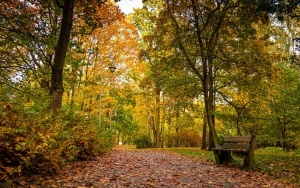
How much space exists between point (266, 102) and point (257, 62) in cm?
316

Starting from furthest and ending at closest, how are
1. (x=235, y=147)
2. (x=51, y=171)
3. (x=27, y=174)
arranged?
(x=235, y=147)
(x=51, y=171)
(x=27, y=174)

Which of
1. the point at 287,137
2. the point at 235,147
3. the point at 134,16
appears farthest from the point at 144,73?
the point at 235,147

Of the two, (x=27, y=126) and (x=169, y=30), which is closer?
(x=27, y=126)

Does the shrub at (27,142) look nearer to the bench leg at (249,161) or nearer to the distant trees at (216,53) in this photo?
the bench leg at (249,161)

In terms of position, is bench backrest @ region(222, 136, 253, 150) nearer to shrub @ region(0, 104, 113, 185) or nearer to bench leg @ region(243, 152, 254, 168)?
bench leg @ region(243, 152, 254, 168)

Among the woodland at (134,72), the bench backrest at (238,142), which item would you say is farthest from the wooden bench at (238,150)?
the woodland at (134,72)

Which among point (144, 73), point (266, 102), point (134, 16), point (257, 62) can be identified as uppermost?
point (134, 16)

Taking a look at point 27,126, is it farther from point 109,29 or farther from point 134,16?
point 134,16

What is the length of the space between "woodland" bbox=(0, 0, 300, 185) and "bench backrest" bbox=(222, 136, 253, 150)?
56.0 inches

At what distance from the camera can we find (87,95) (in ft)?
67.7

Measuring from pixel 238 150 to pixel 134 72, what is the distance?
17482mm

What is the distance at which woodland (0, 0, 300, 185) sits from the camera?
5746mm

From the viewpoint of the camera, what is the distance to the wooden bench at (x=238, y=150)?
824cm

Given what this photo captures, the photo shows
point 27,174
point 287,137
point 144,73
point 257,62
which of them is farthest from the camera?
point 144,73
